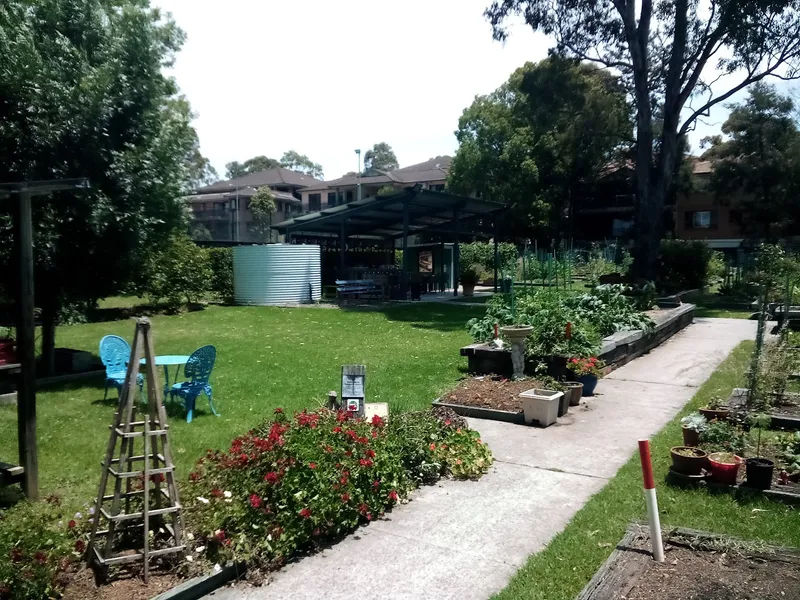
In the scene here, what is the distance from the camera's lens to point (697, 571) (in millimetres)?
3670

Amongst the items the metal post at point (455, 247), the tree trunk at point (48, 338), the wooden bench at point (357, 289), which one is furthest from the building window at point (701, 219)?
the tree trunk at point (48, 338)

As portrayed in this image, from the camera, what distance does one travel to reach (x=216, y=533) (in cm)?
395

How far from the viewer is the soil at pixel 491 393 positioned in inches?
307

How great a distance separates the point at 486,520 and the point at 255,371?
6.26m

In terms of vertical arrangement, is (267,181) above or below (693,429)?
above

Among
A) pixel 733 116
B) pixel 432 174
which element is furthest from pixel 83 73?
pixel 432 174

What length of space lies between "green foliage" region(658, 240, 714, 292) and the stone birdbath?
61.9 feet

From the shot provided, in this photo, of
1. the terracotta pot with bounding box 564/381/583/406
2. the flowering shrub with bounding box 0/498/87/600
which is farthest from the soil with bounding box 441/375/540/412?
the flowering shrub with bounding box 0/498/87/600

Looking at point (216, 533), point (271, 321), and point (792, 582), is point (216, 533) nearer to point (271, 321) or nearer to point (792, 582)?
point (792, 582)

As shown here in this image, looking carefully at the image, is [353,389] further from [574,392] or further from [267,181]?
[267,181]

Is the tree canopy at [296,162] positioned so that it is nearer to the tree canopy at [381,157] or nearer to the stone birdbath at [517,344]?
the tree canopy at [381,157]

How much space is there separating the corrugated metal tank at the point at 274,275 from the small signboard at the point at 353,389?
17.0m

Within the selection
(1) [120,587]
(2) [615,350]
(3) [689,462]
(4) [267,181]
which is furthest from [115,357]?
(4) [267,181]

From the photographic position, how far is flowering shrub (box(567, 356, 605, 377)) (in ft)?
27.7
